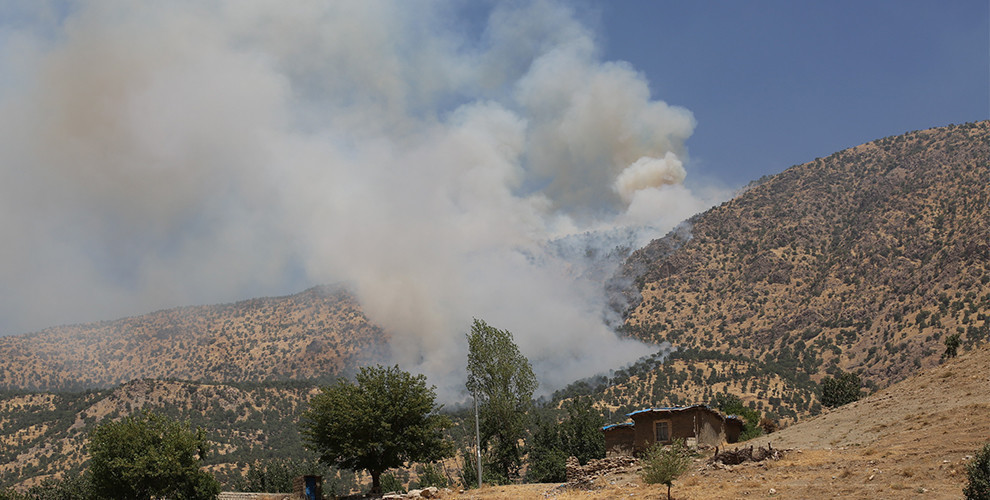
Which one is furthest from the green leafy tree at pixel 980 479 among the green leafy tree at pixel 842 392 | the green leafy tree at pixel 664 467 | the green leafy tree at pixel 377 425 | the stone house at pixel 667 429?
the green leafy tree at pixel 842 392

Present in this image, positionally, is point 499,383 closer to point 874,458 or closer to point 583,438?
point 583,438

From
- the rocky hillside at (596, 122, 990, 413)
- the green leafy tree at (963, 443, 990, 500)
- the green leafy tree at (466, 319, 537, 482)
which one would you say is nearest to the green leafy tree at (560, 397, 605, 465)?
the green leafy tree at (466, 319, 537, 482)

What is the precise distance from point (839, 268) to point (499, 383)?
105 metres

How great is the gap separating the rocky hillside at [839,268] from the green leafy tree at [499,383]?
59.4 meters

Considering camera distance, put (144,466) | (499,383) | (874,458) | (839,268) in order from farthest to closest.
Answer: (839,268) → (499,383) → (144,466) → (874,458)

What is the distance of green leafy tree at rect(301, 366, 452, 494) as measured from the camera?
4388cm

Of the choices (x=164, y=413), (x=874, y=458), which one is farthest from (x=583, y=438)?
(x=164, y=413)

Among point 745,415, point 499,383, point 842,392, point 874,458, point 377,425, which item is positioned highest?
point 499,383

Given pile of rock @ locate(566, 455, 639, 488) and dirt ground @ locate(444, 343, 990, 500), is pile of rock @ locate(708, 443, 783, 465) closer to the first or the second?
dirt ground @ locate(444, 343, 990, 500)

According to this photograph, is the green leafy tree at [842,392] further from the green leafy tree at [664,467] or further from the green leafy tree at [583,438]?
the green leafy tree at [664,467]

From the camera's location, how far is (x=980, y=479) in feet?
57.5

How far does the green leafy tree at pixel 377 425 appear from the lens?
4388cm

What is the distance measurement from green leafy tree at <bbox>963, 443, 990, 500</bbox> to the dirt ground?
2.12 meters

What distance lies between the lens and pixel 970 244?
375 ft
